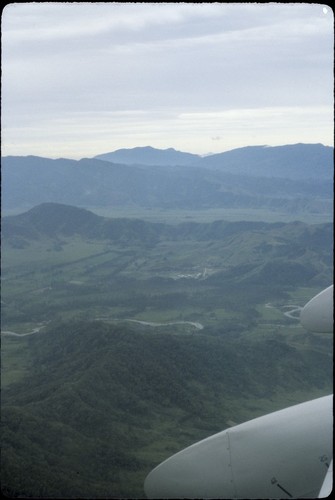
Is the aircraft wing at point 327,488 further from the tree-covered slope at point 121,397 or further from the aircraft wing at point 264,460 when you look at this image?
the tree-covered slope at point 121,397

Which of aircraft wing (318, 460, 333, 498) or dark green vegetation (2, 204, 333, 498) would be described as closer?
aircraft wing (318, 460, 333, 498)

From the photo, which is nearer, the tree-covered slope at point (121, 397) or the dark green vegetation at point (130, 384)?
the tree-covered slope at point (121, 397)

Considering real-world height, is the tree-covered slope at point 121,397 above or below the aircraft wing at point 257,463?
below

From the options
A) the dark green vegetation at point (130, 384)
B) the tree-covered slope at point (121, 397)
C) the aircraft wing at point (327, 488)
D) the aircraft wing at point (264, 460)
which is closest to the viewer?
the aircraft wing at point (327, 488)

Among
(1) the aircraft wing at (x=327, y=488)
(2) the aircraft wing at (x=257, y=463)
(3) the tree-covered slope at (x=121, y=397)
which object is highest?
(1) the aircraft wing at (x=327, y=488)

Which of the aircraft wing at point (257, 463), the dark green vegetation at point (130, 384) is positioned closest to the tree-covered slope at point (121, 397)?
the dark green vegetation at point (130, 384)

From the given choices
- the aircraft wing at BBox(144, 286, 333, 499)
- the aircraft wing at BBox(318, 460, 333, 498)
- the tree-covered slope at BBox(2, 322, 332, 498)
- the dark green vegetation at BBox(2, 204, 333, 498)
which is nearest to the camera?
the aircraft wing at BBox(318, 460, 333, 498)

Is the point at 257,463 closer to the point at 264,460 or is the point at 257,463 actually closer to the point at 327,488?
the point at 264,460

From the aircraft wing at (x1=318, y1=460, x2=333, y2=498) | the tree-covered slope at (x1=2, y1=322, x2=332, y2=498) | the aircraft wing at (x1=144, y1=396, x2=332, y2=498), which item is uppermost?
the aircraft wing at (x1=318, y1=460, x2=333, y2=498)

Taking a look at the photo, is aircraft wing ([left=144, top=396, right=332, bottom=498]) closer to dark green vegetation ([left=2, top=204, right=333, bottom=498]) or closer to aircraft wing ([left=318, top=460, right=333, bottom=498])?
aircraft wing ([left=318, top=460, right=333, bottom=498])

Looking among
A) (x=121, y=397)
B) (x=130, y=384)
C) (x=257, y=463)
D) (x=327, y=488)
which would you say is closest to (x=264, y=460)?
(x=257, y=463)

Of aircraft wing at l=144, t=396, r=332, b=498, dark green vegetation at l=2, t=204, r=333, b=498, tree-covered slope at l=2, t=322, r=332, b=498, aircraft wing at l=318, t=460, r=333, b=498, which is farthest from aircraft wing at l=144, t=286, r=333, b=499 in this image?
tree-covered slope at l=2, t=322, r=332, b=498

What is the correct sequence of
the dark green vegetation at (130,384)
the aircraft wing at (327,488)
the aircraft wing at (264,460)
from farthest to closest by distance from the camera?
1. the dark green vegetation at (130,384)
2. the aircraft wing at (264,460)
3. the aircraft wing at (327,488)
